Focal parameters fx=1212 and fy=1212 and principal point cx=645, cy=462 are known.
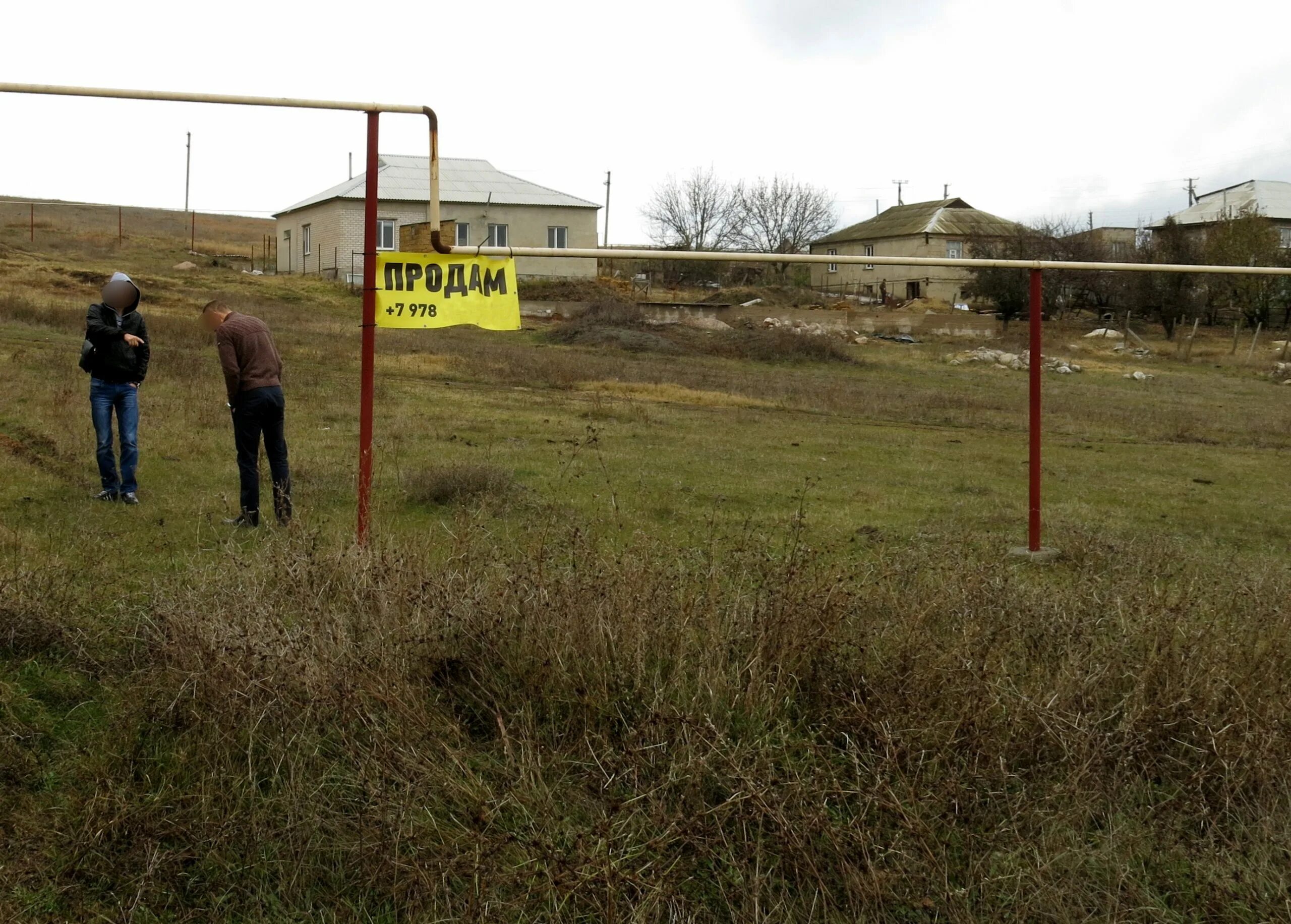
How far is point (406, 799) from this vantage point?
401 cm

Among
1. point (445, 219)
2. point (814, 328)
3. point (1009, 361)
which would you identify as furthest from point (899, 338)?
point (445, 219)

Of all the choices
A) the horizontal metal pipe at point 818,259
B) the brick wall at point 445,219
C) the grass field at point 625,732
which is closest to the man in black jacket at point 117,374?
the grass field at point 625,732

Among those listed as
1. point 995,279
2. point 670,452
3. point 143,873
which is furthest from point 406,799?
point 995,279

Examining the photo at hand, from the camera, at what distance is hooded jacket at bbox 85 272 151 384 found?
9.30 meters

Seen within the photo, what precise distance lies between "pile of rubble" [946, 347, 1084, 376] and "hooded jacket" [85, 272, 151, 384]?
26828 mm

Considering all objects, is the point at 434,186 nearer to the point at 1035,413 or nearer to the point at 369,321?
the point at 369,321

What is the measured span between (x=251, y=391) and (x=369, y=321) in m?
2.65

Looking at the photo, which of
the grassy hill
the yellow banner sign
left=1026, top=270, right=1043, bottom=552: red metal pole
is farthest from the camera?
the grassy hill

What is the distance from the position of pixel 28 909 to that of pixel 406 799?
115cm

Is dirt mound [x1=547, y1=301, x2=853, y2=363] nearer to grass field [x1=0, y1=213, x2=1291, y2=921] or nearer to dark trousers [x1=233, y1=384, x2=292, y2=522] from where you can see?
dark trousers [x1=233, y1=384, x2=292, y2=522]

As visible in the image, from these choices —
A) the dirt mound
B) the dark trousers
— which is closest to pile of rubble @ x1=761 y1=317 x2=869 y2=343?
the dirt mound

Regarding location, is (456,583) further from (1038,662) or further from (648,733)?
(1038,662)

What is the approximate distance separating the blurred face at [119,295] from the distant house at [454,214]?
37.5m

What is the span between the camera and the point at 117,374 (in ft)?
31.1
